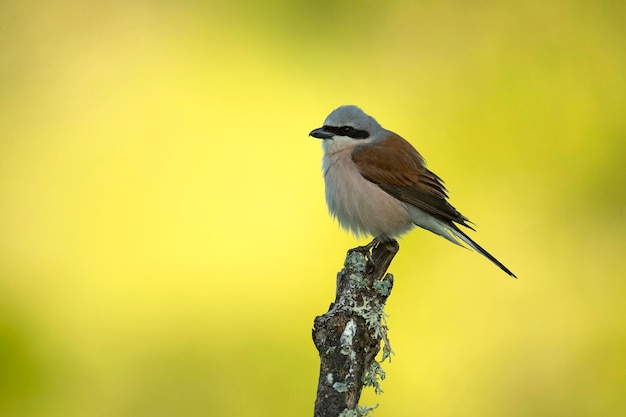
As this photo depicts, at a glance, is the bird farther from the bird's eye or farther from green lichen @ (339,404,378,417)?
green lichen @ (339,404,378,417)

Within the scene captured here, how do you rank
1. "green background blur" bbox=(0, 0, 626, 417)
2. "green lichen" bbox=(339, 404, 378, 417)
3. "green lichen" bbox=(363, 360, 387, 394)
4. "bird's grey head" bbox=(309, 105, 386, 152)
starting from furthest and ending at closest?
"green background blur" bbox=(0, 0, 626, 417)
"bird's grey head" bbox=(309, 105, 386, 152)
"green lichen" bbox=(363, 360, 387, 394)
"green lichen" bbox=(339, 404, 378, 417)

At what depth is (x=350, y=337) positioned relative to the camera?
2551 millimetres

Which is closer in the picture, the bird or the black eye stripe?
the bird

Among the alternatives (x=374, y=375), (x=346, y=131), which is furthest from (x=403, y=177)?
(x=374, y=375)

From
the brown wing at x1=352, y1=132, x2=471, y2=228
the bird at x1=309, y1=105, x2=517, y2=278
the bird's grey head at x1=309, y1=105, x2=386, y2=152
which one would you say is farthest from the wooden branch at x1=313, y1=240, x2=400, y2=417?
the bird's grey head at x1=309, y1=105, x2=386, y2=152

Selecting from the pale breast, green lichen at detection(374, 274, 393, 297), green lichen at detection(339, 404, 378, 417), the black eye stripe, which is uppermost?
the black eye stripe

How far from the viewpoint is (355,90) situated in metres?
6.80

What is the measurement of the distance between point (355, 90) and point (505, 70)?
1.36 metres

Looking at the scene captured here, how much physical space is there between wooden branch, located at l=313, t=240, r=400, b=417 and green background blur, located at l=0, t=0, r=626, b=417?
2.05 metres

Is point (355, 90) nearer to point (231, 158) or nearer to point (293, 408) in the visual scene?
point (231, 158)

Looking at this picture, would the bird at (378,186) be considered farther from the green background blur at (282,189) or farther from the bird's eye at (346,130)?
the green background blur at (282,189)

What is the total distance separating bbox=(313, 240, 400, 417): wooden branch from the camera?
2.38 meters

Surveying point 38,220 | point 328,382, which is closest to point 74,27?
point 38,220

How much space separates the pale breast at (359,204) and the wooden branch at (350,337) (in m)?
1.11
